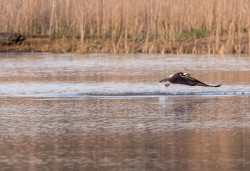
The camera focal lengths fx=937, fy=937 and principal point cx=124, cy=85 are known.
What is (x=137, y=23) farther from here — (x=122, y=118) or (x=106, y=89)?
(x=122, y=118)

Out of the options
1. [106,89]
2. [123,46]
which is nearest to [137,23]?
[123,46]

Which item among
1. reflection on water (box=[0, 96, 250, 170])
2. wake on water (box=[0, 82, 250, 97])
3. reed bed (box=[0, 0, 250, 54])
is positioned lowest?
wake on water (box=[0, 82, 250, 97])

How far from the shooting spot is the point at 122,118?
11.8 metres

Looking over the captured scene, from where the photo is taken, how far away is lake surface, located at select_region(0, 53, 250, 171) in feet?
28.9

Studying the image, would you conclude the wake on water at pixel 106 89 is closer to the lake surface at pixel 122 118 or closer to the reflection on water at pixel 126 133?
the lake surface at pixel 122 118

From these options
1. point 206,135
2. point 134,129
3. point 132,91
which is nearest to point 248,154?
point 206,135

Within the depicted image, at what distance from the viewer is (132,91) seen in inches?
603

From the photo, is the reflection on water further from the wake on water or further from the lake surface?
the wake on water

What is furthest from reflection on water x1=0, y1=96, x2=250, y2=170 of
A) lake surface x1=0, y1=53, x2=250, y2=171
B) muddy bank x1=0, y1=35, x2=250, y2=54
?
muddy bank x1=0, y1=35, x2=250, y2=54

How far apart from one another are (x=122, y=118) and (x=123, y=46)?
1268 cm

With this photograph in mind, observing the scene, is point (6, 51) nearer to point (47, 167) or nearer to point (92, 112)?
point (92, 112)

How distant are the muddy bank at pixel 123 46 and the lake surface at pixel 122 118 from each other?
9.04 ft

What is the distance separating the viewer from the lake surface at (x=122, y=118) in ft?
Result: 28.9

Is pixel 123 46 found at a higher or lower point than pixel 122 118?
higher
